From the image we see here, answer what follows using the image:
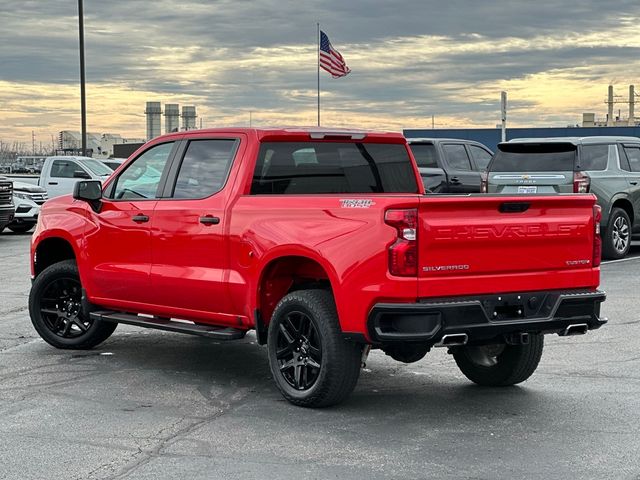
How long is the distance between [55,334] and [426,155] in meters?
13.5

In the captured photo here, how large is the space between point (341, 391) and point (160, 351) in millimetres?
3003

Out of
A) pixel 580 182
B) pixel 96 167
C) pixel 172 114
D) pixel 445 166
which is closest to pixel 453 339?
pixel 580 182

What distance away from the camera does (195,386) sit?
791 cm

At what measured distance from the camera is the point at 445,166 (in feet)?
72.1

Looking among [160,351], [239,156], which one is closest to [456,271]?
[239,156]

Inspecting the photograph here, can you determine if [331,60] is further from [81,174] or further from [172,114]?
[172,114]

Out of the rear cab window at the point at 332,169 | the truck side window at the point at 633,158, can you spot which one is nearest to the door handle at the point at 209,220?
the rear cab window at the point at 332,169

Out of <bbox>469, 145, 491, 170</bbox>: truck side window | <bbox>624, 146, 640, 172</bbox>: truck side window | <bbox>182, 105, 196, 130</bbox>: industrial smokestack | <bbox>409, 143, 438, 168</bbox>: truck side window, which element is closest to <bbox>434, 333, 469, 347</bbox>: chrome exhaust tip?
<bbox>624, 146, 640, 172</bbox>: truck side window

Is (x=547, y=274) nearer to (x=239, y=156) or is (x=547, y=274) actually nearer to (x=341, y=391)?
(x=341, y=391)

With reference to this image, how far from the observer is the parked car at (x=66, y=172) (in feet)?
95.3

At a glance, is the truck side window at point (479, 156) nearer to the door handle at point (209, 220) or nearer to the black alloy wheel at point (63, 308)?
the black alloy wheel at point (63, 308)

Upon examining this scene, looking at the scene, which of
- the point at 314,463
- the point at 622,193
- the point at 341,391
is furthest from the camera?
the point at 622,193

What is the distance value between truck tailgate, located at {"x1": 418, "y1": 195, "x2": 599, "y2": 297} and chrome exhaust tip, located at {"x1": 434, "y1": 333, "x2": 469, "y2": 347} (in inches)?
10.3

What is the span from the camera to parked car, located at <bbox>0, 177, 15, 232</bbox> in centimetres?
2208
